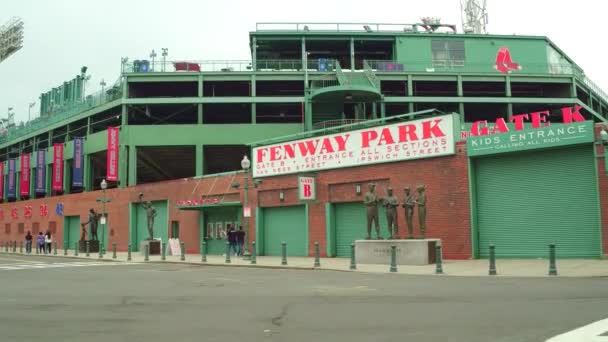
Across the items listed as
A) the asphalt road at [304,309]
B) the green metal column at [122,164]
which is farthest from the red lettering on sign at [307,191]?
the green metal column at [122,164]

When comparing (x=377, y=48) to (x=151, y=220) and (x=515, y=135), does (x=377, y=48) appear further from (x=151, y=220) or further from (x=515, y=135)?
(x=515, y=135)

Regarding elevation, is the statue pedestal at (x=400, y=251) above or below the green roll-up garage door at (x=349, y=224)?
below

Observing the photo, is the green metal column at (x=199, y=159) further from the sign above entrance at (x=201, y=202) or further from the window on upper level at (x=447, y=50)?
the window on upper level at (x=447, y=50)

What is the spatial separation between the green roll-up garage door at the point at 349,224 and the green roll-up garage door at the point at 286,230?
1.97 meters

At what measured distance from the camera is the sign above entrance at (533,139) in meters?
21.5

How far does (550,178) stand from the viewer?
22.8 meters

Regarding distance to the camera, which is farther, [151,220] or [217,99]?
[217,99]

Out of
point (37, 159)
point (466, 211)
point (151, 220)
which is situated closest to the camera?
point (466, 211)

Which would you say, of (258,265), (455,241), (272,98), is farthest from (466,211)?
(272,98)

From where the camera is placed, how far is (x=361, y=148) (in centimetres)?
2816

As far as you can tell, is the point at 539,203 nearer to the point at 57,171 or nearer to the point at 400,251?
the point at 400,251

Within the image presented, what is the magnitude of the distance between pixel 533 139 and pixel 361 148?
8163 millimetres

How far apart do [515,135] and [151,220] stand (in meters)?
21.6

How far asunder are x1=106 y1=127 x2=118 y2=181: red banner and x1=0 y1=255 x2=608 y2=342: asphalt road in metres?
31.0
